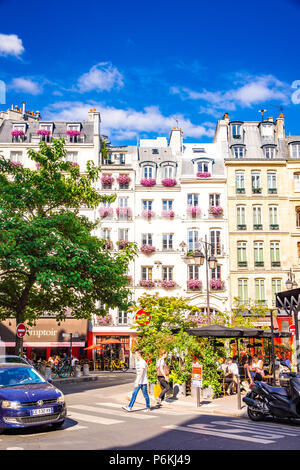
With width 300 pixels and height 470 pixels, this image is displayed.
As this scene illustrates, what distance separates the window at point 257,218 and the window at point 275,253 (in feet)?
5.66

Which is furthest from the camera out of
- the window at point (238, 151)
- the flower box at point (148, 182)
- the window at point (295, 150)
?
the window at point (238, 151)

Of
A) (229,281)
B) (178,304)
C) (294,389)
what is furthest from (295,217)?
(294,389)

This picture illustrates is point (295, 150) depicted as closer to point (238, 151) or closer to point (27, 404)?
point (238, 151)

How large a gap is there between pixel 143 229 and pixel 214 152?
988cm

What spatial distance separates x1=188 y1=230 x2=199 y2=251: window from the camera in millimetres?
40156

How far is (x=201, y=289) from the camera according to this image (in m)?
39.3

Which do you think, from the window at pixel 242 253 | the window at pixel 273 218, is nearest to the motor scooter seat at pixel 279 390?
the window at pixel 242 253

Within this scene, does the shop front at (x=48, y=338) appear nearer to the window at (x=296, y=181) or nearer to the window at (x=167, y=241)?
the window at (x=167, y=241)

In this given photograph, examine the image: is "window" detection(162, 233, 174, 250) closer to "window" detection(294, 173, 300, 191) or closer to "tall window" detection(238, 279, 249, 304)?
"tall window" detection(238, 279, 249, 304)

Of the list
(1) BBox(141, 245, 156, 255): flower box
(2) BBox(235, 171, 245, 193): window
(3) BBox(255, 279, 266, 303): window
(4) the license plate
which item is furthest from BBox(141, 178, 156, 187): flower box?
(4) the license plate

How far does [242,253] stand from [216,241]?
7.34 ft

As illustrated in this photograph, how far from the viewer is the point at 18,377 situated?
10680 mm

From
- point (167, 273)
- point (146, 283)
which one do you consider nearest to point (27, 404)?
point (146, 283)

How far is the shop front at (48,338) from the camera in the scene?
123 ft
